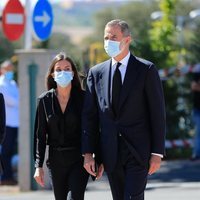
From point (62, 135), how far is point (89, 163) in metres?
0.52

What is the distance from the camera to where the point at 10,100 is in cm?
1320

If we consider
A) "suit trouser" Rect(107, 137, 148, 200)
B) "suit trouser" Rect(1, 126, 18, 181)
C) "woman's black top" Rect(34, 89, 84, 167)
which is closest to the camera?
"suit trouser" Rect(107, 137, 148, 200)

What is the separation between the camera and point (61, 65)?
744cm

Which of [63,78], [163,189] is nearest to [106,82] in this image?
[63,78]

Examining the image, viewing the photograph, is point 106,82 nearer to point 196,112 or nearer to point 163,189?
point 163,189

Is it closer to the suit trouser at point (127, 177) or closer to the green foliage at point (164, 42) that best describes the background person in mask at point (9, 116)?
the green foliage at point (164, 42)

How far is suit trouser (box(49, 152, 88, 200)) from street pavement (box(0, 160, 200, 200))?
3.68 meters

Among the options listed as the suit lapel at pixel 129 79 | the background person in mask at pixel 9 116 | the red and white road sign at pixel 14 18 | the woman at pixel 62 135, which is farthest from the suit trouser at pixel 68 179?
the red and white road sign at pixel 14 18

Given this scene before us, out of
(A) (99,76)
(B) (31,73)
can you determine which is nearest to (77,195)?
(A) (99,76)

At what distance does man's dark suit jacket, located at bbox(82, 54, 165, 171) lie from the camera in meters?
6.82

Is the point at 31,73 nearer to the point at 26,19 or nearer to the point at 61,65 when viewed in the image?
the point at 26,19

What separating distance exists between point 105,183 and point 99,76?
244 inches

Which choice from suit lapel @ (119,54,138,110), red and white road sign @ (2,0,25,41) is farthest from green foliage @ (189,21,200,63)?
suit lapel @ (119,54,138,110)

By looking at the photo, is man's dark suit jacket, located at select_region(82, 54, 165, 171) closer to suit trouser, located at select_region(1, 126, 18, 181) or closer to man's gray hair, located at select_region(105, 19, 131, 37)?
man's gray hair, located at select_region(105, 19, 131, 37)
